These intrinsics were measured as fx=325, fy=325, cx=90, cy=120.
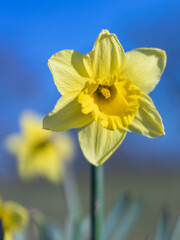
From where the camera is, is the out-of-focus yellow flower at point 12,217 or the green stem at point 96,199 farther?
the out-of-focus yellow flower at point 12,217

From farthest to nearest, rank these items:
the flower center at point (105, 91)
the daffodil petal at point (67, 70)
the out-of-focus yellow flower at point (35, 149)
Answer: the out-of-focus yellow flower at point (35, 149)
the flower center at point (105, 91)
the daffodil petal at point (67, 70)

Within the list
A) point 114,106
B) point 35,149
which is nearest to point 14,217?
point 114,106

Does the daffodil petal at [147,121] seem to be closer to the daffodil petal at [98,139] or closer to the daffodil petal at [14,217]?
the daffodil petal at [98,139]

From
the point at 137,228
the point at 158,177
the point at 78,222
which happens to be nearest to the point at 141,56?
the point at 78,222

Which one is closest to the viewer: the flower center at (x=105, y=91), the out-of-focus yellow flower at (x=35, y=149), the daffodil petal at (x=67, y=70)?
→ the daffodil petal at (x=67, y=70)

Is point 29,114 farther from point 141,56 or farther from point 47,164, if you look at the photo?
point 141,56

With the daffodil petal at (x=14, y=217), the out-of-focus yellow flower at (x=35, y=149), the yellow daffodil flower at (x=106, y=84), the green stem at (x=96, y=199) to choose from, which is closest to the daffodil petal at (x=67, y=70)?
the yellow daffodil flower at (x=106, y=84)

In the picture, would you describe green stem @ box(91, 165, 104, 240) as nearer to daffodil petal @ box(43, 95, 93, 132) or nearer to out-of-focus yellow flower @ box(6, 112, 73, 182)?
daffodil petal @ box(43, 95, 93, 132)
